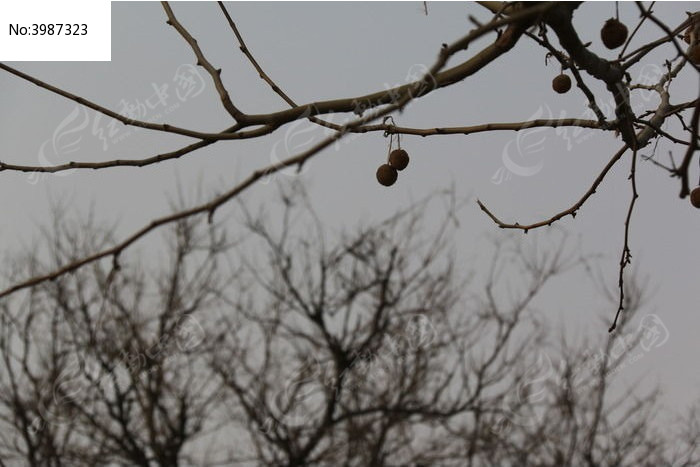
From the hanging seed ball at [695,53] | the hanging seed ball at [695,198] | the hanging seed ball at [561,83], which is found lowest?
the hanging seed ball at [695,198]

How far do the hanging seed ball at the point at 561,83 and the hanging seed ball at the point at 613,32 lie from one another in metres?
0.33

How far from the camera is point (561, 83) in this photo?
164 centimetres

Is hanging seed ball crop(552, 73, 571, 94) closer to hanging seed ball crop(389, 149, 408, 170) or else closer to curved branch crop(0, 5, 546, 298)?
hanging seed ball crop(389, 149, 408, 170)

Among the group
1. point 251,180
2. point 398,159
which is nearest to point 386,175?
point 398,159

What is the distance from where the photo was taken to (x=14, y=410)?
7484 millimetres

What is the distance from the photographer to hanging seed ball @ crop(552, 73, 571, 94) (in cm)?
164

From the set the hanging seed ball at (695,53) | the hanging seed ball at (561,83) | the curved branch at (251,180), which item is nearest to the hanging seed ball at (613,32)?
the hanging seed ball at (695,53)

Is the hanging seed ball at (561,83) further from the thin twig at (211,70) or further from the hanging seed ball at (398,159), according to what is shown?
the thin twig at (211,70)

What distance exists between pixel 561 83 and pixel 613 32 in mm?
341

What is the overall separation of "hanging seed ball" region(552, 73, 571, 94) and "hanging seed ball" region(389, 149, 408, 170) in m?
0.37

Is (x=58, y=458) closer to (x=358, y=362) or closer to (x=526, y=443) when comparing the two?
(x=358, y=362)

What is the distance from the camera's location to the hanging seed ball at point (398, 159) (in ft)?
4.91

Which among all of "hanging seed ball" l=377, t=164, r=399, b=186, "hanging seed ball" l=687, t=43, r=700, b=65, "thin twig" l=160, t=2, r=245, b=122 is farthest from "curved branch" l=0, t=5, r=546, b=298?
"hanging seed ball" l=687, t=43, r=700, b=65

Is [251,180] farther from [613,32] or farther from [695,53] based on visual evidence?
[695,53]
